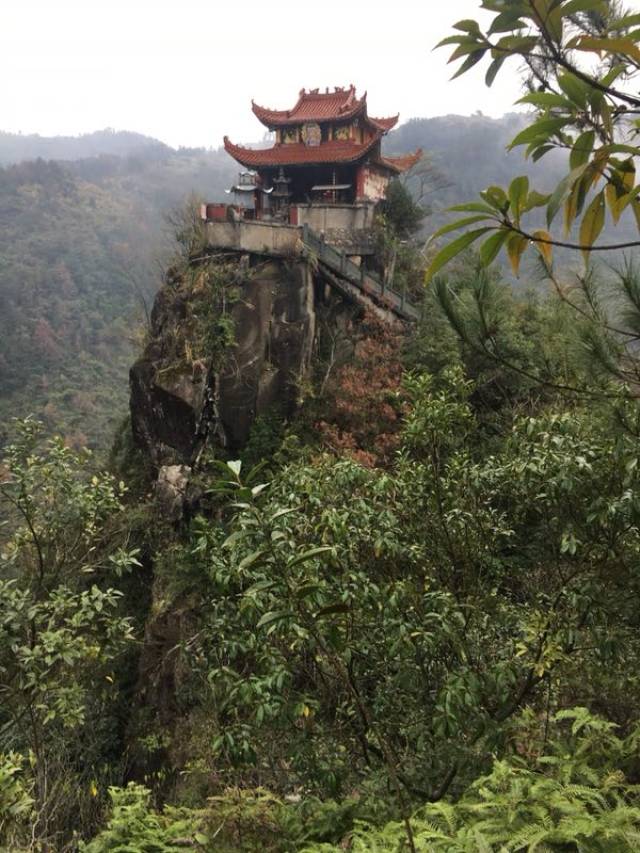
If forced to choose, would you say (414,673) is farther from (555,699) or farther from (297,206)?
(297,206)

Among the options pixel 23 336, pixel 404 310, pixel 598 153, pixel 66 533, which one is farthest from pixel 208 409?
pixel 23 336

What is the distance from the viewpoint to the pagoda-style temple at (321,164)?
16.6 m

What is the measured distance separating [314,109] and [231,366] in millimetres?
10037

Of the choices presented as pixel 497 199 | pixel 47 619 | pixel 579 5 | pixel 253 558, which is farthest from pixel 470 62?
pixel 47 619

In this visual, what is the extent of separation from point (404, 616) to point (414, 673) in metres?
0.30

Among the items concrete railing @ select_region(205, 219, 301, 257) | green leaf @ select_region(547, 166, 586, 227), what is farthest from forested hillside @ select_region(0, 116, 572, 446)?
green leaf @ select_region(547, 166, 586, 227)

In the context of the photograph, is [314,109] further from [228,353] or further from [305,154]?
[228,353]

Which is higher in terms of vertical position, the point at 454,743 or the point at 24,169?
the point at 24,169

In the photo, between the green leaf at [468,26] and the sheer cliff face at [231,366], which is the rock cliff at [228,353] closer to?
the sheer cliff face at [231,366]

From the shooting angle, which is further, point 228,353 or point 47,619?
point 228,353

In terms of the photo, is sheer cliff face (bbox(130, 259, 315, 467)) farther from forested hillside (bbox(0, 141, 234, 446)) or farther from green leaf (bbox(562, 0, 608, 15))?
forested hillside (bbox(0, 141, 234, 446))

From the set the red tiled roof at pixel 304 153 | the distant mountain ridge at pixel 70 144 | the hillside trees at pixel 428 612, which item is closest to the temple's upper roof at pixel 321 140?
the red tiled roof at pixel 304 153

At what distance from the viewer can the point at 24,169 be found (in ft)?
224

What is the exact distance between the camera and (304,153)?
17.1 m
